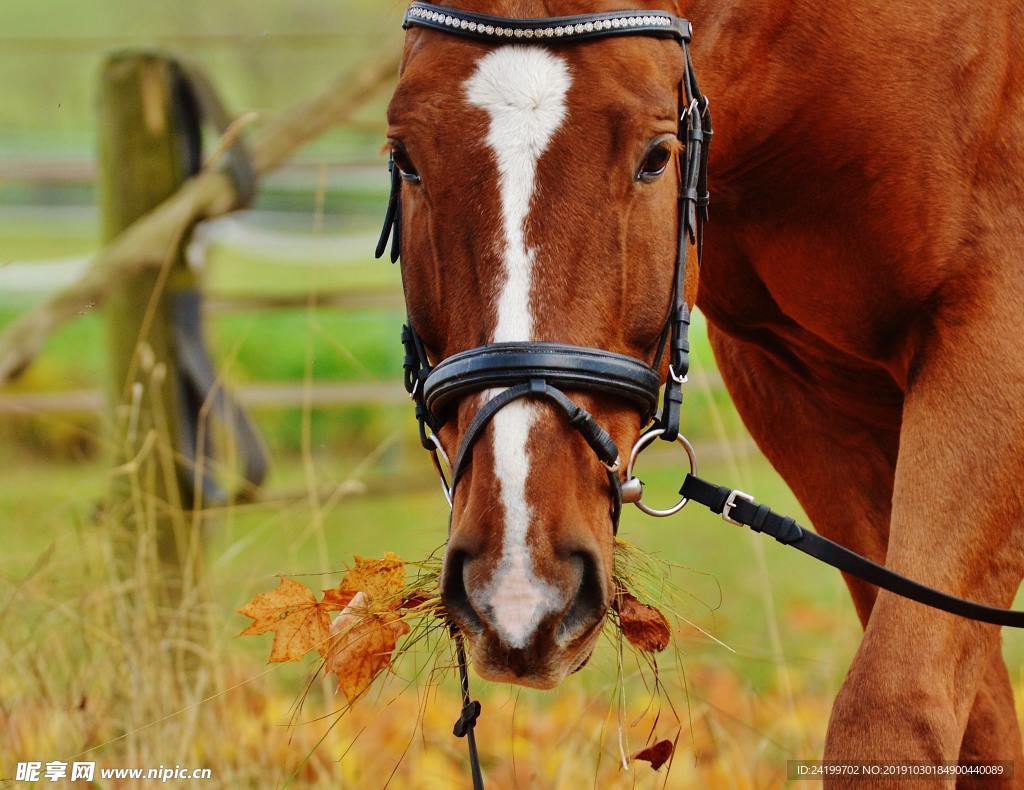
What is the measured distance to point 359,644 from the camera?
2088 millimetres

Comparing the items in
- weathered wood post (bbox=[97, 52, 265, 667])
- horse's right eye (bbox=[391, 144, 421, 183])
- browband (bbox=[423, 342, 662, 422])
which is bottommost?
weathered wood post (bbox=[97, 52, 265, 667])

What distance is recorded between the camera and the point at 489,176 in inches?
68.5

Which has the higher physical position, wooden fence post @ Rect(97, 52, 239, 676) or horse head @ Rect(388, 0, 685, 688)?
horse head @ Rect(388, 0, 685, 688)

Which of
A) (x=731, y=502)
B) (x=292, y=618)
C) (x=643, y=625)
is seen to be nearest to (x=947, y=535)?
(x=731, y=502)

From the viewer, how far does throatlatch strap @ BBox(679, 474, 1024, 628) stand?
1998 mm

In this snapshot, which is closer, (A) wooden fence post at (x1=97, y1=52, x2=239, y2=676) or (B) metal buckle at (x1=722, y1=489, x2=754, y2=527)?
(B) metal buckle at (x1=722, y1=489, x2=754, y2=527)

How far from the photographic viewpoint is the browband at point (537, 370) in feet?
5.49

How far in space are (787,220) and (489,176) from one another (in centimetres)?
92

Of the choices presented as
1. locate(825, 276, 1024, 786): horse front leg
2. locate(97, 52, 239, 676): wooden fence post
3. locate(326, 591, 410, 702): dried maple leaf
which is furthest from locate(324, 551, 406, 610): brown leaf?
locate(97, 52, 239, 676): wooden fence post

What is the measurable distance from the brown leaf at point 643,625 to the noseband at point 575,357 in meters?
0.28

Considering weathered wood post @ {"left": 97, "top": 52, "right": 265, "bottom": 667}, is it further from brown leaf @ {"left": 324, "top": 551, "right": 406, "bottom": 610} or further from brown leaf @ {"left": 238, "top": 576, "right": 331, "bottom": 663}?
brown leaf @ {"left": 324, "top": 551, "right": 406, "bottom": 610}

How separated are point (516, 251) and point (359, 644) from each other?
2.50 feet

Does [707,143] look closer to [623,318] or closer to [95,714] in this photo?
[623,318]

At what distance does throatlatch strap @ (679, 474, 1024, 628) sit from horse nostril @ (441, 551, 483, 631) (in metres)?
0.49
